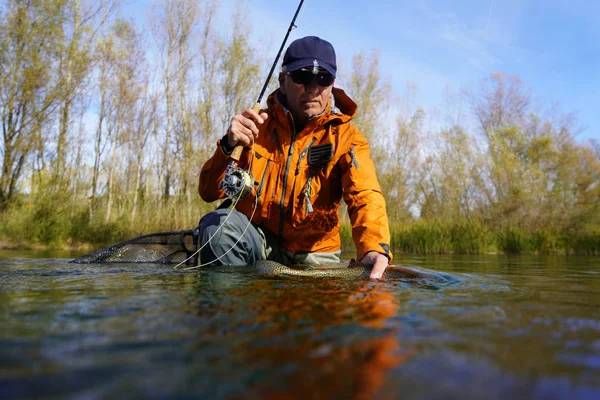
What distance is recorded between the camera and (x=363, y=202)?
3135 mm

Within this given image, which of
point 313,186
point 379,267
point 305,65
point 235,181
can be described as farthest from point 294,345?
point 305,65

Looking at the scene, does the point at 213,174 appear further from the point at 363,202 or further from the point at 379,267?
the point at 379,267

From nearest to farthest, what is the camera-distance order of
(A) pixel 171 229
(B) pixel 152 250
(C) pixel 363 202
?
1. (C) pixel 363 202
2. (B) pixel 152 250
3. (A) pixel 171 229

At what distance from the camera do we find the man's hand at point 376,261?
268 centimetres

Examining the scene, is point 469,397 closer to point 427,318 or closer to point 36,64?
point 427,318

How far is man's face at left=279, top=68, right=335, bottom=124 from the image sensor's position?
3.48 m

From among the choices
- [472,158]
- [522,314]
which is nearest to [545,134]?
[472,158]

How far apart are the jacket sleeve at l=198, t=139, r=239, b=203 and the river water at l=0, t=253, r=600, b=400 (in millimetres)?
1746

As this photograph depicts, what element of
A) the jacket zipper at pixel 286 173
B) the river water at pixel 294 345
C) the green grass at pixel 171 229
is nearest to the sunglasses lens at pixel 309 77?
the jacket zipper at pixel 286 173

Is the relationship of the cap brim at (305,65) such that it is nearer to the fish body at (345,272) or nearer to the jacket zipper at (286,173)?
the jacket zipper at (286,173)

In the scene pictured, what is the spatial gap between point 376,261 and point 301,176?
3.45ft

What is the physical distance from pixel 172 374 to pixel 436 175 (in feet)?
74.3

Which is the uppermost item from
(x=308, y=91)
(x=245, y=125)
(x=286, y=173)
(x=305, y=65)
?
(x=305, y=65)

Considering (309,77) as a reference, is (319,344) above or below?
below
